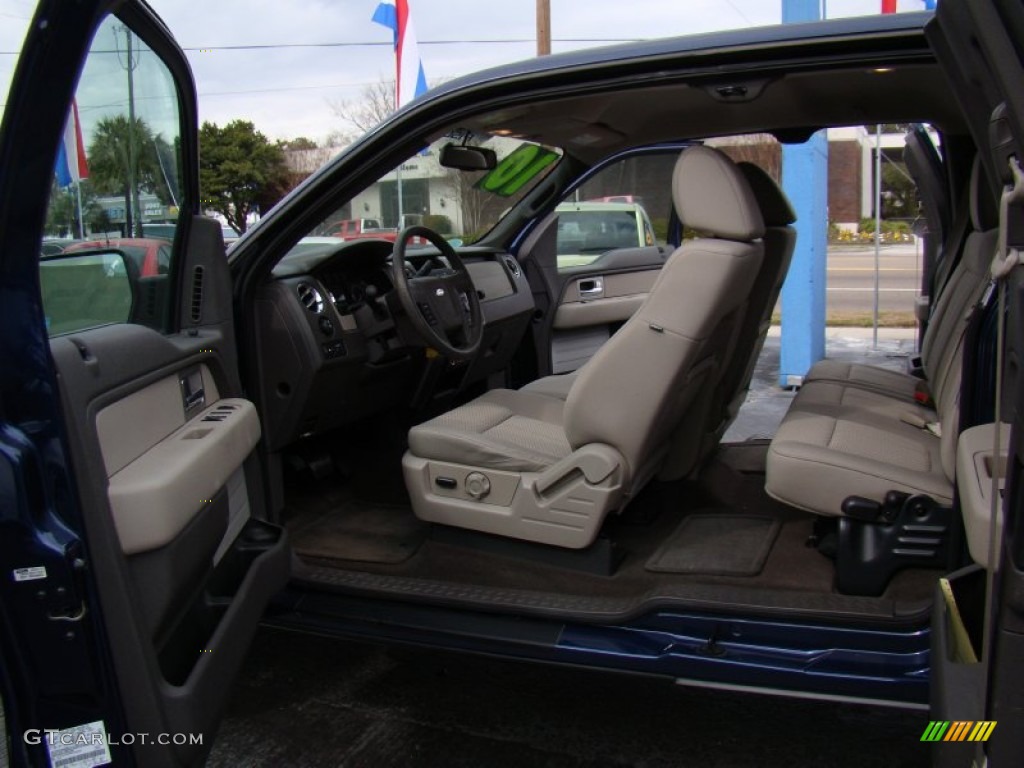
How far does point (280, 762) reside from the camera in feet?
7.83

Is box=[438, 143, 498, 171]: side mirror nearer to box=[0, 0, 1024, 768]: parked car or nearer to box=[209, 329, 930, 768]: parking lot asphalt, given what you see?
box=[0, 0, 1024, 768]: parked car

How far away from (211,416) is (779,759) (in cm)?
175

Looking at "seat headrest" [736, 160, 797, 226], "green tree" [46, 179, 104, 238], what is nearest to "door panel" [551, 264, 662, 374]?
"seat headrest" [736, 160, 797, 226]

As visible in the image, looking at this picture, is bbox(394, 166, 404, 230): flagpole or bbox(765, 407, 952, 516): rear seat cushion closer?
bbox(765, 407, 952, 516): rear seat cushion

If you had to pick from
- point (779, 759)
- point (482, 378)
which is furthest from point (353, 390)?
point (779, 759)

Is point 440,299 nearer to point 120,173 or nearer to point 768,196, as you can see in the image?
point 768,196

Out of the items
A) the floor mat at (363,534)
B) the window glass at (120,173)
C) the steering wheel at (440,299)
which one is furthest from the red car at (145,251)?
the floor mat at (363,534)

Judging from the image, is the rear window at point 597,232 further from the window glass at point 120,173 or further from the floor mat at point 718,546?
the window glass at point 120,173

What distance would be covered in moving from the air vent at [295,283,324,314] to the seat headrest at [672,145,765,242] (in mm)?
1275

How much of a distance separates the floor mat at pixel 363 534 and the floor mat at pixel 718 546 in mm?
800

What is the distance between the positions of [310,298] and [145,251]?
0.82m

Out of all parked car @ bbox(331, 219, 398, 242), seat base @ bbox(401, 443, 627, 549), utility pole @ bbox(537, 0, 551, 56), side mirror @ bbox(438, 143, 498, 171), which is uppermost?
utility pole @ bbox(537, 0, 551, 56)

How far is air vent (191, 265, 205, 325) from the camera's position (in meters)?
A: 2.38

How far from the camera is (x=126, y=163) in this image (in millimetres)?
2055
